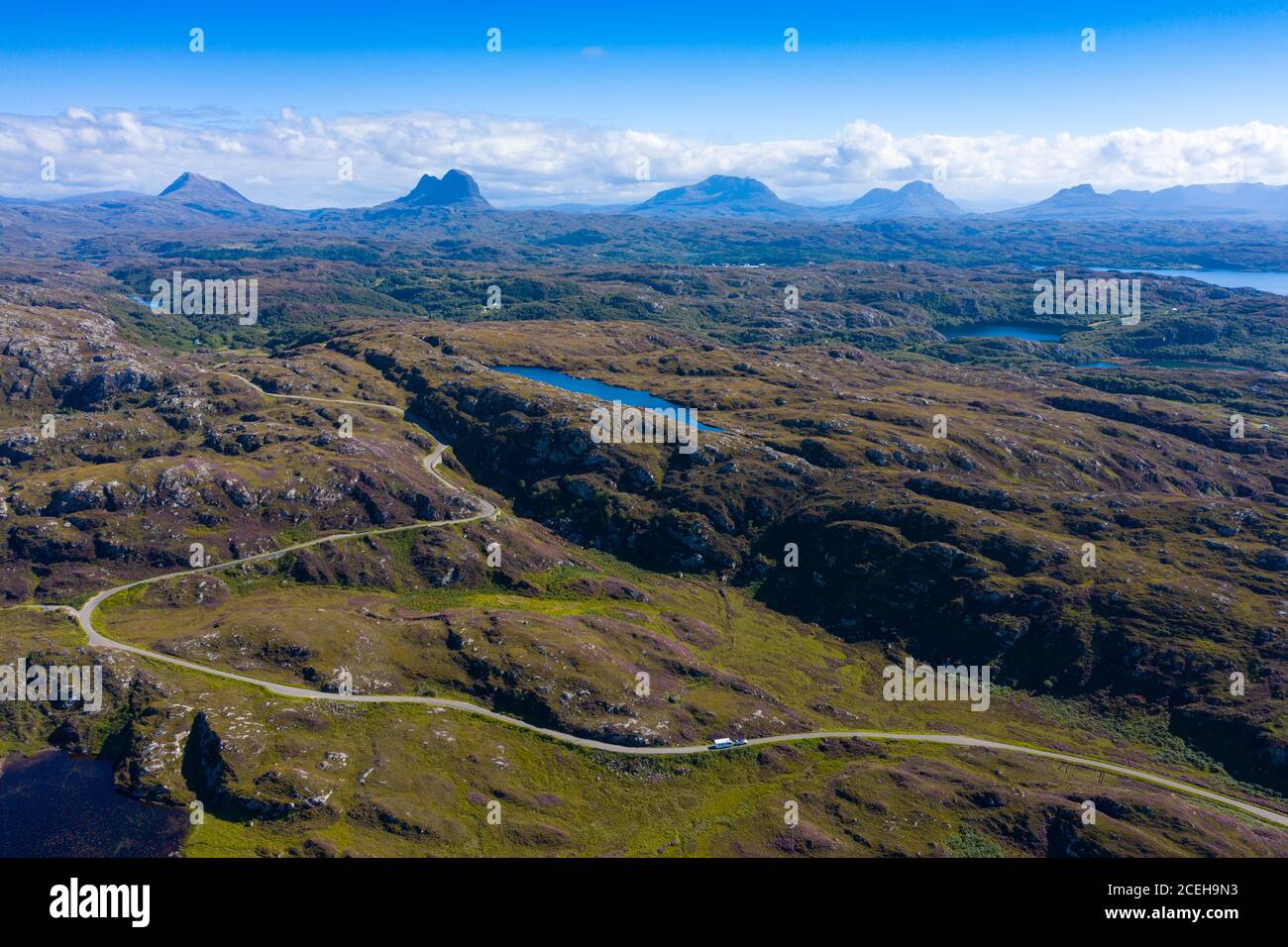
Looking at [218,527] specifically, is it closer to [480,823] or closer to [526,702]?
[526,702]

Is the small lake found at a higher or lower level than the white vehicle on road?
higher

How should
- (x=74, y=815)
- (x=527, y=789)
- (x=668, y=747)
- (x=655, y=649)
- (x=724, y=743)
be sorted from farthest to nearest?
(x=655, y=649)
(x=724, y=743)
(x=668, y=747)
(x=527, y=789)
(x=74, y=815)

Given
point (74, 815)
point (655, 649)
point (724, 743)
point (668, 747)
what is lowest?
point (668, 747)

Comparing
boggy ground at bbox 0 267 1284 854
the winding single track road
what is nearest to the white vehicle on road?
the winding single track road

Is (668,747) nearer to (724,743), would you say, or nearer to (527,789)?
(724,743)

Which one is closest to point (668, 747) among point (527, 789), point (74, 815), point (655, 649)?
point (527, 789)

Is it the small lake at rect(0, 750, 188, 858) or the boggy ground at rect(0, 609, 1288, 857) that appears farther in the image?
the boggy ground at rect(0, 609, 1288, 857)

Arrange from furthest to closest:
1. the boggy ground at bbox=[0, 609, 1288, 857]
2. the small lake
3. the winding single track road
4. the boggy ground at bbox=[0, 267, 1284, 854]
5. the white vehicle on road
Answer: the white vehicle on road
the winding single track road
the boggy ground at bbox=[0, 267, 1284, 854]
the boggy ground at bbox=[0, 609, 1288, 857]
the small lake

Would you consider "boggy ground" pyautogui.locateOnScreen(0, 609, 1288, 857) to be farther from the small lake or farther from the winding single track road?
the small lake
